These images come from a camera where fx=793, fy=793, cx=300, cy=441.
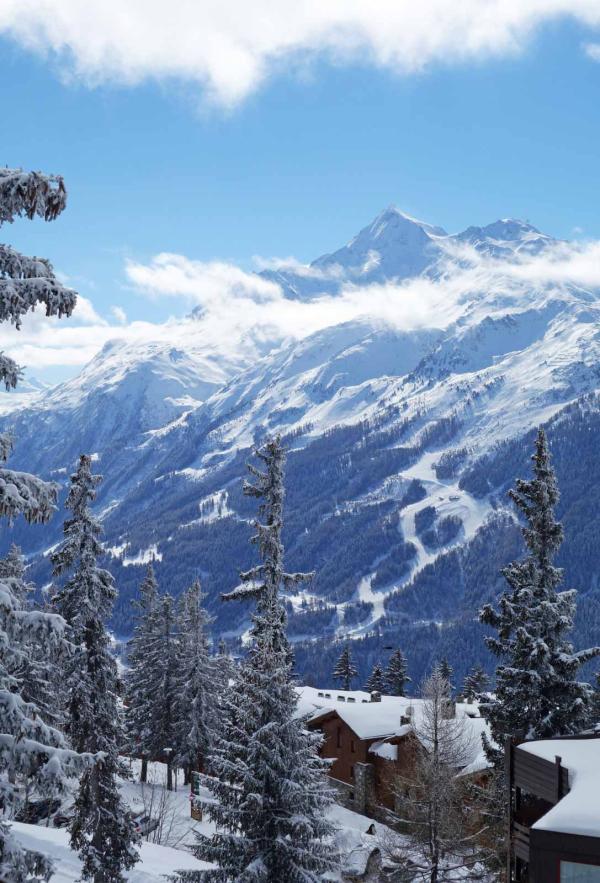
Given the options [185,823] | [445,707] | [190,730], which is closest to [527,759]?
[445,707]

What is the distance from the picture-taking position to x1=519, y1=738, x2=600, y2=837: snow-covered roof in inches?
620

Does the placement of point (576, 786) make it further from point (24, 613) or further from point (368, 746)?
point (368, 746)

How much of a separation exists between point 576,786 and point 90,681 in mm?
16158

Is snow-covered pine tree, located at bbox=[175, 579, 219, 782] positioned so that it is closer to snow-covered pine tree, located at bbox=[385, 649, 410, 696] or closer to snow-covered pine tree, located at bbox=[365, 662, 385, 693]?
snow-covered pine tree, located at bbox=[365, 662, 385, 693]

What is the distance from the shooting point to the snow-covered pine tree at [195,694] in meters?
57.8

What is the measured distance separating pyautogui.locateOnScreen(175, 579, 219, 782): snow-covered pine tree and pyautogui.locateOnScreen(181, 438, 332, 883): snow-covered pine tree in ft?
120

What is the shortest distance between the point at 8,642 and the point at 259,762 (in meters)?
11.2

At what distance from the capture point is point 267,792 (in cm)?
2022

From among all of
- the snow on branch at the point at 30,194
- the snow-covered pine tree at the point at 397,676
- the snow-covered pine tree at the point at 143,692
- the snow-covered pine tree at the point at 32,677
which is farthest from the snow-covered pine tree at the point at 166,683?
the snow on branch at the point at 30,194

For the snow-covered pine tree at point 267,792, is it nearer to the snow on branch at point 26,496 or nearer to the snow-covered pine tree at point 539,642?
the snow-covered pine tree at point 539,642

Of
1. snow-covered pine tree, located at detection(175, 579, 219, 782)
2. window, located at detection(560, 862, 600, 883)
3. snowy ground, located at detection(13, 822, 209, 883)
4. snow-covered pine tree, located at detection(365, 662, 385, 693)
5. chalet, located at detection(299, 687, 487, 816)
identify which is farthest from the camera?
snow-covered pine tree, located at detection(365, 662, 385, 693)

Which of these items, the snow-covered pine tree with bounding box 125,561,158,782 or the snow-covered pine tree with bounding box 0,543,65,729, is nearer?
the snow-covered pine tree with bounding box 0,543,65,729

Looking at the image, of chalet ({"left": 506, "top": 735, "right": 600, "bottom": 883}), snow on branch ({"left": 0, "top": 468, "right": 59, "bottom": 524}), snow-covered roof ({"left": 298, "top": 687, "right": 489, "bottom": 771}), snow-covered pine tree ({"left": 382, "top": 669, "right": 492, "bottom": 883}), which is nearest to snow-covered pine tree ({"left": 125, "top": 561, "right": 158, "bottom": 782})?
snow-covered roof ({"left": 298, "top": 687, "right": 489, "bottom": 771})

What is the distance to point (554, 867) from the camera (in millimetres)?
15844
